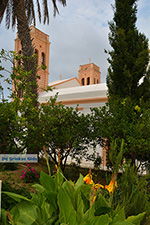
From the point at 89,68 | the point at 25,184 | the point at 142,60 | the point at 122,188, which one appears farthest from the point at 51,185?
the point at 89,68

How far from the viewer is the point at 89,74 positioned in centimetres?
2575

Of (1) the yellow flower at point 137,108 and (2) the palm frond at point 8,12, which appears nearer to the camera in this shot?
(1) the yellow flower at point 137,108

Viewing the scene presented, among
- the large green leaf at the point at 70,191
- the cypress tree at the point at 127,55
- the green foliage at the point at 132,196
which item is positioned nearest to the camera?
the large green leaf at the point at 70,191

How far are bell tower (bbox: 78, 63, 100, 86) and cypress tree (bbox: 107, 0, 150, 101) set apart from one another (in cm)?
1683

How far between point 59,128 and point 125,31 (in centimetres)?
405

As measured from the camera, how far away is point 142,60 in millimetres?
8203

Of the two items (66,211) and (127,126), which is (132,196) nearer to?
(66,211)

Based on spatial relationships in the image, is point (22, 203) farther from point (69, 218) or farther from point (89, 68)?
point (89, 68)

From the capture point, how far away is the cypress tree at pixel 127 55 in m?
8.25

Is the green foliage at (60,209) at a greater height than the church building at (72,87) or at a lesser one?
lesser

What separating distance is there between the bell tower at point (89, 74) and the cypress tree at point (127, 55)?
16.8m

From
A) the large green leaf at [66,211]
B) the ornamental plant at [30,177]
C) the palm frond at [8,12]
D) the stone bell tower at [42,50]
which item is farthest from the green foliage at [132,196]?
the stone bell tower at [42,50]

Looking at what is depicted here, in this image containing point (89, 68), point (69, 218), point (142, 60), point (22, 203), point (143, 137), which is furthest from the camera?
Answer: point (89, 68)

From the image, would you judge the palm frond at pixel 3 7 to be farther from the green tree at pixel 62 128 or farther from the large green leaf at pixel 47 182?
the large green leaf at pixel 47 182
